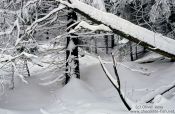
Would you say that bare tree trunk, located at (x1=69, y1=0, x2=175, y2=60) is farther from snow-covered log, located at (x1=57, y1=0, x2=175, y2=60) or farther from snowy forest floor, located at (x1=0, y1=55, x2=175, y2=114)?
snowy forest floor, located at (x1=0, y1=55, x2=175, y2=114)

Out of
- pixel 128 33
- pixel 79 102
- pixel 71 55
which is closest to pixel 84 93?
pixel 79 102

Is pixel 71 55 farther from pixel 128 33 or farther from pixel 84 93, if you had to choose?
pixel 128 33

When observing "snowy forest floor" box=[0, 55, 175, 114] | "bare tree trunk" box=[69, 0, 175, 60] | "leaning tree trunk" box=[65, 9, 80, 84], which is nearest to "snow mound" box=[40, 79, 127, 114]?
"snowy forest floor" box=[0, 55, 175, 114]

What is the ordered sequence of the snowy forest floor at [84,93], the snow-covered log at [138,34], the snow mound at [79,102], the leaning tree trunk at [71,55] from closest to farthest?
the snow-covered log at [138,34] < the snow mound at [79,102] < the snowy forest floor at [84,93] < the leaning tree trunk at [71,55]

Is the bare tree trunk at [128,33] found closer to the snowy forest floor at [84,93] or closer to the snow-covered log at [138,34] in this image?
the snow-covered log at [138,34]

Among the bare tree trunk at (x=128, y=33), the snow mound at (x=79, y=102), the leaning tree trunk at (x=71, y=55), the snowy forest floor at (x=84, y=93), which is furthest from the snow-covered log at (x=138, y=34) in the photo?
the leaning tree trunk at (x=71, y=55)

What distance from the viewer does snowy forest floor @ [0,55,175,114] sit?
9.02m

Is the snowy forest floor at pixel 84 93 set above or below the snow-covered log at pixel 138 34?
below

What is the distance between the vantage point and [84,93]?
11.2 metres

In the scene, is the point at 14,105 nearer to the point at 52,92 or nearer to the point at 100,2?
the point at 52,92

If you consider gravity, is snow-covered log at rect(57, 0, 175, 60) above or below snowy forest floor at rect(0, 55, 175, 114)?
above

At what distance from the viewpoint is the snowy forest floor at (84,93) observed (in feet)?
29.6

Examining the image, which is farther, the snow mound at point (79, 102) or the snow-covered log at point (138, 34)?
the snow mound at point (79, 102)

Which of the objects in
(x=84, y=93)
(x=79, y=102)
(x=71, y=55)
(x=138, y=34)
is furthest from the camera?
(x=71, y=55)
